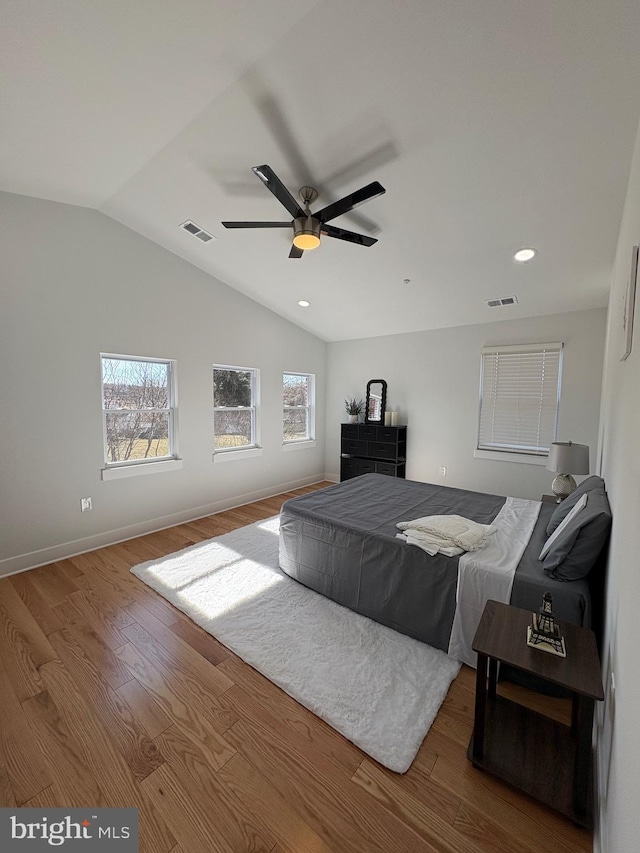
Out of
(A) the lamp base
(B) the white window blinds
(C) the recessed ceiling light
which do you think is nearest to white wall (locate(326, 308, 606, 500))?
(B) the white window blinds

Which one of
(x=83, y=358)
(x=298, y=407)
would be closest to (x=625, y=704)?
(x=83, y=358)

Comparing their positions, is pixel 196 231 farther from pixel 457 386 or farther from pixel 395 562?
Result: pixel 457 386

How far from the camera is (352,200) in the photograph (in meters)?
2.09

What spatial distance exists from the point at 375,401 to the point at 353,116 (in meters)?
3.87

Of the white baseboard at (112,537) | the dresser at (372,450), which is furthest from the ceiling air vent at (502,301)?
the white baseboard at (112,537)

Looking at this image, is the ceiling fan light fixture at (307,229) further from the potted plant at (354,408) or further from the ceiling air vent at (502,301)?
the potted plant at (354,408)

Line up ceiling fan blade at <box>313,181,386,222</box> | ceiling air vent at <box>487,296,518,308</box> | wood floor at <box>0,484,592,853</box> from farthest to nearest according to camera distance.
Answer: ceiling air vent at <box>487,296,518,308</box>
ceiling fan blade at <box>313,181,386,222</box>
wood floor at <box>0,484,592,853</box>

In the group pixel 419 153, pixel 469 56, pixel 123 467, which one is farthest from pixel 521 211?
pixel 123 467

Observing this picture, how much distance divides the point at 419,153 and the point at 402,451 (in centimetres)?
383

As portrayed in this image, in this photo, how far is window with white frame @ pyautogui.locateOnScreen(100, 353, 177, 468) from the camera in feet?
11.7

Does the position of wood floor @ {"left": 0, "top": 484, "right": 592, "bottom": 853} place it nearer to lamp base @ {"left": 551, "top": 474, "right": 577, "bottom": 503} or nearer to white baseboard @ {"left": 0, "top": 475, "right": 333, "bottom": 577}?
white baseboard @ {"left": 0, "top": 475, "right": 333, "bottom": 577}

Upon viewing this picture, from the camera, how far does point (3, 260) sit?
9.18 ft

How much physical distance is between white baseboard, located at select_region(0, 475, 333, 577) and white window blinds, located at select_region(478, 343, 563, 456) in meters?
3.39

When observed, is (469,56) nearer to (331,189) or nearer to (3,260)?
(331,189)
